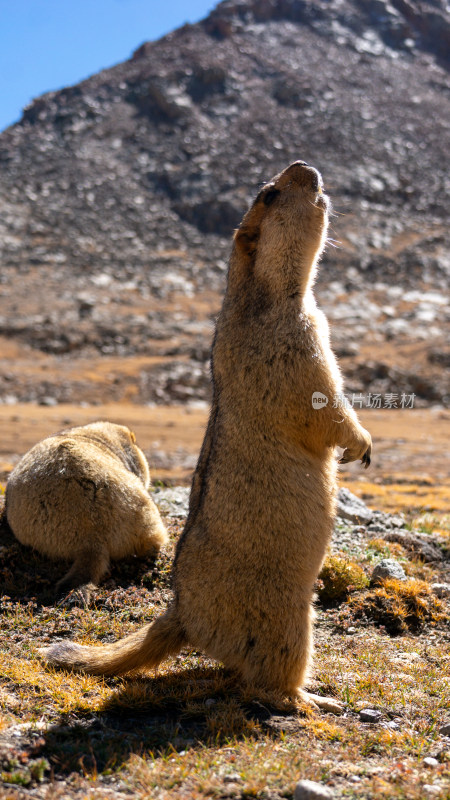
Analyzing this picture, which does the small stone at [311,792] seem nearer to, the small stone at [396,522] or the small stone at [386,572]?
the small stone at [386,572]

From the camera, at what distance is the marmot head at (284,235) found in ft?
18.2

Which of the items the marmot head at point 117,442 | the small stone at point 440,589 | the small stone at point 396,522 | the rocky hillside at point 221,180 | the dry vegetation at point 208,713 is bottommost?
the dry vegetation at point 208,713

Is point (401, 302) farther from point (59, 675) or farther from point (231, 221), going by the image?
point (59, 675)

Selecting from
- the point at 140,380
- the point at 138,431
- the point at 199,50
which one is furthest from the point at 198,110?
the point at 138,431

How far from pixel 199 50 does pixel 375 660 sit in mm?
88655

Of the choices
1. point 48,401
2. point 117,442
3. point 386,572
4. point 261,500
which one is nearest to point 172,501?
point 117,442

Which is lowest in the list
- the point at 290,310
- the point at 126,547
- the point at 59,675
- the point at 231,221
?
the point at 59,675

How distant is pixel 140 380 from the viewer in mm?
33594

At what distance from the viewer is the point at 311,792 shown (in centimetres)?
351

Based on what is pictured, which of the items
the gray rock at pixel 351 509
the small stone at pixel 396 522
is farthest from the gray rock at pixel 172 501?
the small stone at pixel 396 522

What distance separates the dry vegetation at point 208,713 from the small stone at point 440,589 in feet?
1.25

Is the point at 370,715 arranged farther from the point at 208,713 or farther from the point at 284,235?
the point at 284,235

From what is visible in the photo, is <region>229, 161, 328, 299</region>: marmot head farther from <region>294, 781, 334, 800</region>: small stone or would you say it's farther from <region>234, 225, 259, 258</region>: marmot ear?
<region>294, 781, 334, 800</region>: small stone

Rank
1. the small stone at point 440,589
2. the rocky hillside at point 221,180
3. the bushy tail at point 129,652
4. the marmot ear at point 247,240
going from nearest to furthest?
the bushy tail at point 129,652, the marmot ear at point 247,240, the small stone at point 440,589, the rocky hillside at point 221,180
